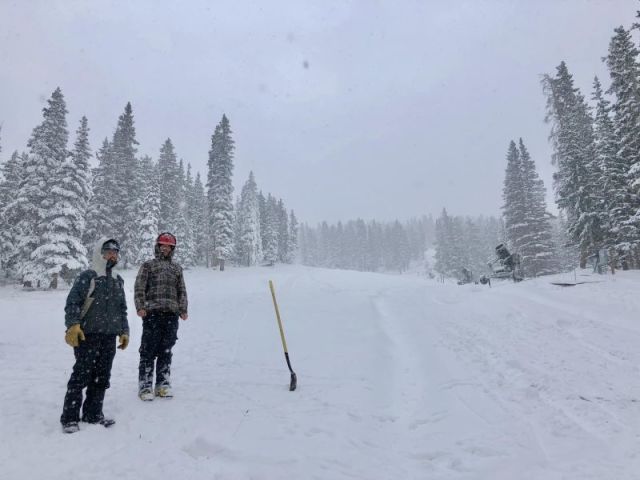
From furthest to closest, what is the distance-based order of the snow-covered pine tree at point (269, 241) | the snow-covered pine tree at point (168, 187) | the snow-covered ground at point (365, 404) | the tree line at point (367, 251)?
the tree line at point (367, 251)
the snow-covered pine tree at point (269, 241)
the snow-covered pine tree at point (168, 187)
the snow-covered ground at point (365, 404)

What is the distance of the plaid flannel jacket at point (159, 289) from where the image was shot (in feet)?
19.2

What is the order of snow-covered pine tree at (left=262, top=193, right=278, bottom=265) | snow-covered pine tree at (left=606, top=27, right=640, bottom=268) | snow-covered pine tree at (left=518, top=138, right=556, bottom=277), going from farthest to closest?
snow-covered pine tree at (left=262, top=193, right=278, bottom=265)
snow-covered pine tree at (left=518, top=138, right=556, bottom=277)
snow-covered pine tree at (left=606, top=27, right=640, bottom=268)

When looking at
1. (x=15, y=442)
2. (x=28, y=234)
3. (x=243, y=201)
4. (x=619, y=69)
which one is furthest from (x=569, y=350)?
(x=243, y=201)

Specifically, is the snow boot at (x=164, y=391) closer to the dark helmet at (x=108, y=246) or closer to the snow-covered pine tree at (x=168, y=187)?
the dark helmet at (x=108, y=246)

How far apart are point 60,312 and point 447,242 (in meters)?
64.8

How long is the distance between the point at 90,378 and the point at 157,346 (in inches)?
43.4

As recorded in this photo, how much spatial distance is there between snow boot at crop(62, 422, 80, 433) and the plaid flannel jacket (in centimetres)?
173

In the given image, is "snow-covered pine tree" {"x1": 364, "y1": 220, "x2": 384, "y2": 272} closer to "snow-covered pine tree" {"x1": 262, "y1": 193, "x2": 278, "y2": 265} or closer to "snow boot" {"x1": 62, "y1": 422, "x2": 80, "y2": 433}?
"snow-covered pine tree" {"x1": 262, "y1": 193, "x2": 278, "y2": 265}

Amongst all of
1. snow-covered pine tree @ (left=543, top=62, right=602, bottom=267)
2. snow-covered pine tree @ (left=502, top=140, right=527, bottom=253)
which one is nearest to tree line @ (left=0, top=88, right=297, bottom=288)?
snow-covered pine tree @ (left=502, top=140, right=527, bottom=253)

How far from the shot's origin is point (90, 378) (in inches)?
189

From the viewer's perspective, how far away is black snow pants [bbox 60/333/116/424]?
452 centimetres

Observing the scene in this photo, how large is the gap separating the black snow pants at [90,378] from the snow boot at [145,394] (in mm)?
721

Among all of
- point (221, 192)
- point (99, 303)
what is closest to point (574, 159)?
point (99, 303)

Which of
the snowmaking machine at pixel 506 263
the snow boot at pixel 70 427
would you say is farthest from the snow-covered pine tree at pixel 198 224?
the snow boot at pixel 70 427
